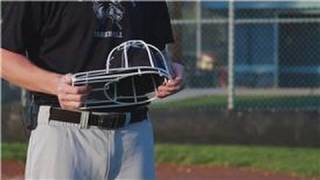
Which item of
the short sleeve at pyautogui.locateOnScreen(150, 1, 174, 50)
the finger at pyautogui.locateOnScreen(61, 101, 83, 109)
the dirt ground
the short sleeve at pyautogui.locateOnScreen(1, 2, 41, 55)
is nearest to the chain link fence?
the dirt ground

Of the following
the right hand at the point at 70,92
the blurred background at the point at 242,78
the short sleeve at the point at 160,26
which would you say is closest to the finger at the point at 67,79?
the right hand at the point at 70,92

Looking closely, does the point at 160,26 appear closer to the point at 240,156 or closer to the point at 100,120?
the point at 100,120

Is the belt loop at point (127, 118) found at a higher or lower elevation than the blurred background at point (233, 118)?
higher

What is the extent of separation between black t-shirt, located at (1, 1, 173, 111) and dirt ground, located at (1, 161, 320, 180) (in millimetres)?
6029

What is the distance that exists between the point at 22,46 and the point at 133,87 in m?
0.44

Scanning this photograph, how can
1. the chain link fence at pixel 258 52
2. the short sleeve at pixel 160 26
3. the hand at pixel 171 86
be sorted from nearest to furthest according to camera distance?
the hand at pixel 171 86, the short sleeve at pixel 160 26, the chain link fence at pixel 258 52

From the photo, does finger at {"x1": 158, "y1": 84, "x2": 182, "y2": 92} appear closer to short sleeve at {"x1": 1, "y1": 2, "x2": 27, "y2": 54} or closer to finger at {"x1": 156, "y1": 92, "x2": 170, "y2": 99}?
finger at {"x1": 156, "y1": 92, "x2": 170, "y2": 99}

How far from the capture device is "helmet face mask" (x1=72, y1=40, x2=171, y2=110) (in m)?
2.92

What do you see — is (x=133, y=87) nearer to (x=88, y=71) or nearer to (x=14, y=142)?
(x=88, y=71)

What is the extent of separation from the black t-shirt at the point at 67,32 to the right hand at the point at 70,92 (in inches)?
9.1

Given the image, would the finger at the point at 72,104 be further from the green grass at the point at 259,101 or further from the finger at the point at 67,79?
the green grass at the point at 259,101

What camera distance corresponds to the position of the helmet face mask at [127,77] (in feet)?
9.57

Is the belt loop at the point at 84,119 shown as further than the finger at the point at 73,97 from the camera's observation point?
Yes

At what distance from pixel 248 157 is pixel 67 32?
751cm
